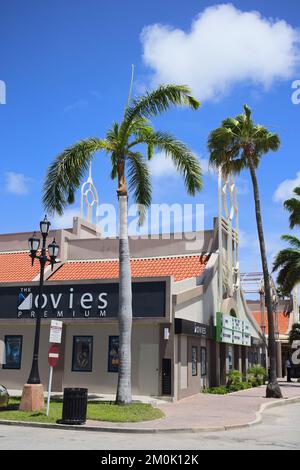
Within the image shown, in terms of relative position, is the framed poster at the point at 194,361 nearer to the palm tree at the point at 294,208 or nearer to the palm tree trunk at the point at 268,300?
the palm tree trunk at the point at 268,300

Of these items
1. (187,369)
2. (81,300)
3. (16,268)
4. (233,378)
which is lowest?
(233,378)

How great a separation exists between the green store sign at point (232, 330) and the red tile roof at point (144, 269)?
10.4ft

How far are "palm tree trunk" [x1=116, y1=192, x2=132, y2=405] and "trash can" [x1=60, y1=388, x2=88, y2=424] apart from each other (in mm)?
3163

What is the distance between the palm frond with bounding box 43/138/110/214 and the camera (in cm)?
1862

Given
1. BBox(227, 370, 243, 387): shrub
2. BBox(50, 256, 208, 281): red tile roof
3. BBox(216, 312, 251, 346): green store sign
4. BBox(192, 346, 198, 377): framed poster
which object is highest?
BBox(50, 256, 208, 281): red tile roof

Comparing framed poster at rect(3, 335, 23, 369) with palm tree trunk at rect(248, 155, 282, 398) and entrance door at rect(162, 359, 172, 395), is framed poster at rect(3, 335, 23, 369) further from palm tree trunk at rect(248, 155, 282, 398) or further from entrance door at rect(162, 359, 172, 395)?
palm tree trunk at rect(248, 155, 282, 398)

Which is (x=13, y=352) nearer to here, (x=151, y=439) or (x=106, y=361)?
(x=106, y=361)

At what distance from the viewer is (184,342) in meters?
23.5

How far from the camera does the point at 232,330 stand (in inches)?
1197

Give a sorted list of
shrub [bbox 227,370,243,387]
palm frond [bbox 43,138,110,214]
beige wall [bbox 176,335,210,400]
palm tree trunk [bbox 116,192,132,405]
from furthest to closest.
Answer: shrub [bbox 227,370,243,387], beige wall [bbox 176,335,210,400], palm frond [bbox 43,138,110,214], palm tree trunk [bbox 116,192,132,405]

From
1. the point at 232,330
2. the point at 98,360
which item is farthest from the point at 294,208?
the point at 98,360

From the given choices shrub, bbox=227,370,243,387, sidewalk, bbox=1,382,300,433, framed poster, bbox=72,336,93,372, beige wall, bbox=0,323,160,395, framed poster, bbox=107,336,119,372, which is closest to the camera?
sidewalk, bbox=1,382,300,433

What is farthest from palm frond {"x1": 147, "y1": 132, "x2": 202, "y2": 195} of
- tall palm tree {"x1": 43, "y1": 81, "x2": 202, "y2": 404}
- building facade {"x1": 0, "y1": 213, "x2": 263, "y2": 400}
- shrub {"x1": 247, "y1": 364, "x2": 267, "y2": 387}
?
shrub {"x1": 247, "y1": 364, "x2": 267, "y2": 387}

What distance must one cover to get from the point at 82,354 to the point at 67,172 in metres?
8.96
